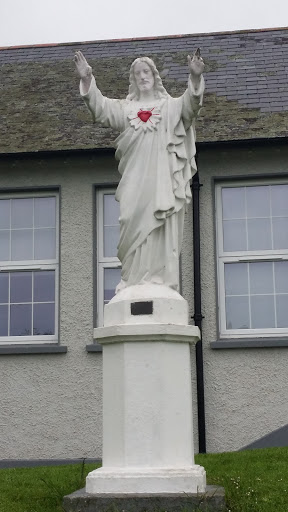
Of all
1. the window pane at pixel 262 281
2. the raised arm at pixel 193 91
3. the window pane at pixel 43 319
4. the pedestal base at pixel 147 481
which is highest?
the raised arm at pixel 193 91

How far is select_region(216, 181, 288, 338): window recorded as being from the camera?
40.2ft

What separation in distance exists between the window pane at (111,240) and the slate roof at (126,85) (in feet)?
4.28

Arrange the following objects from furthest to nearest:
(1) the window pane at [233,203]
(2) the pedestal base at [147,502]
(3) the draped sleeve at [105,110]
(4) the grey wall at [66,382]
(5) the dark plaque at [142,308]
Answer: (1) the window pane at [233,203] → (4) the grey wall at [66,382] → (3) the draped sleeve at [105,110] → (5) the dark plaque at [142,308] → (2) the pedestal base at [147,502]

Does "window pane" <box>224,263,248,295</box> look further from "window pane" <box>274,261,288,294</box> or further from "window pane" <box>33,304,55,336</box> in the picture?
"window pane" <box>33,304,55,336</box>

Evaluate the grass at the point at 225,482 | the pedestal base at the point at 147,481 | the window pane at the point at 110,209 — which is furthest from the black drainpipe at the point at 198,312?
the pedestal base at the point at 147,481

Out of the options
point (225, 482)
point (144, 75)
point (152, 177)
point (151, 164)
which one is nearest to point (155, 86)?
point (144, 75)

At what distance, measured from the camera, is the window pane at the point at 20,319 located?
1266 cm

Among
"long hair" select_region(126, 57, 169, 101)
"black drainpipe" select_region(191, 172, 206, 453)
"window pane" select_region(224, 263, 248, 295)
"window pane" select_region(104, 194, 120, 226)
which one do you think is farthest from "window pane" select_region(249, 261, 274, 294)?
"long hair" select_region(126, 57, 169, 101)

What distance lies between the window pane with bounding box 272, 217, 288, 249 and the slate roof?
52.6 inches

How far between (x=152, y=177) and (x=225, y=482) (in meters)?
2.70

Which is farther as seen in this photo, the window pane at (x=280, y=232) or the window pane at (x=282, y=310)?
the window pane at (x=280, y=232)

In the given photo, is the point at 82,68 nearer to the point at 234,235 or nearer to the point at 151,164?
the point at 151,164

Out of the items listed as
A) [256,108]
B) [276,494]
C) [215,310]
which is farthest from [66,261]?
[276,494]

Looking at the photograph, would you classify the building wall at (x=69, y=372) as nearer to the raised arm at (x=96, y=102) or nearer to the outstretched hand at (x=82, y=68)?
the raised arm at (x=96, y=102)
